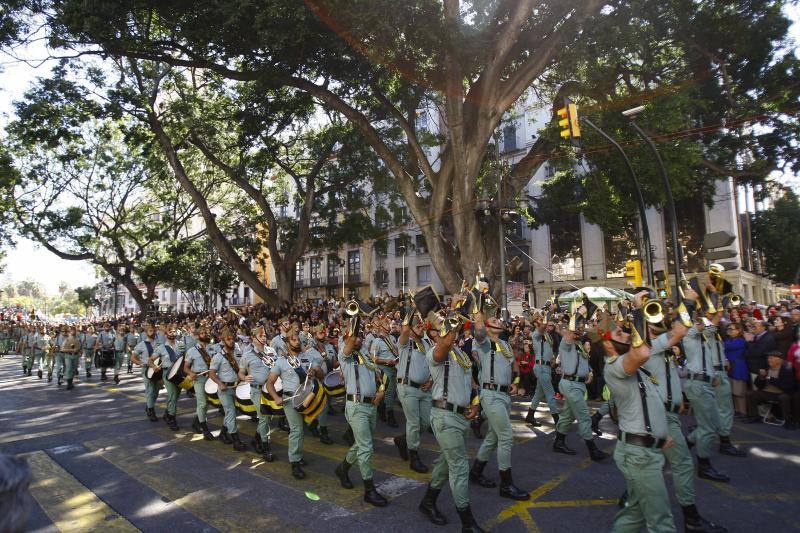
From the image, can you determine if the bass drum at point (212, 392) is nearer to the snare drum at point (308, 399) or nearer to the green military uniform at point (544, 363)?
the snare drum at point (308, 399)

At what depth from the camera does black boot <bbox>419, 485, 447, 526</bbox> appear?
5.09m

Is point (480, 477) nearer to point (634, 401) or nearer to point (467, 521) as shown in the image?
point (467, 521)

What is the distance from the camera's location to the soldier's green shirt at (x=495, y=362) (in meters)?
6.04

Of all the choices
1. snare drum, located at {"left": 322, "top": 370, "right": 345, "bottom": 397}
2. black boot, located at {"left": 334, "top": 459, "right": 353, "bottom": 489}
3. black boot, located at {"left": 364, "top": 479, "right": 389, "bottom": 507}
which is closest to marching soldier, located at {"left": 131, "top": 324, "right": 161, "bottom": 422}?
snare drum, located at {"left": 322, "top": 370, "right": 345, "bottom": 397}

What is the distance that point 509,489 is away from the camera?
577cm

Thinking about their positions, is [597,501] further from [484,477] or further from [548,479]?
[484,477]

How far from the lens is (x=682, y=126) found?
1491 cm

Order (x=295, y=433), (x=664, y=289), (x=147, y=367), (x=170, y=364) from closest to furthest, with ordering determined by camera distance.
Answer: (x=295, y=433) < (x=664, y=289) < (x=170, y=364) < (x=147, y=367)

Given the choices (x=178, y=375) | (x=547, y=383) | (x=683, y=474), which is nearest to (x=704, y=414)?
(x=683, y=474)

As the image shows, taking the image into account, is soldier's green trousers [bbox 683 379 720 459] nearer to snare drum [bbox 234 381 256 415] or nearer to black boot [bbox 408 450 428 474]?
black boot [bbox 408 450 428 474]

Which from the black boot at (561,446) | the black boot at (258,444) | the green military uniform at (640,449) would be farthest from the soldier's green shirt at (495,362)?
the black boot at (258,444)

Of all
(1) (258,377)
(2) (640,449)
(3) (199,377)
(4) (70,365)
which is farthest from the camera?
(4) (70,365)

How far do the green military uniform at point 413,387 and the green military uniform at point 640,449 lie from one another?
10.5 feet

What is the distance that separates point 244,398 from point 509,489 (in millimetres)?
4874
